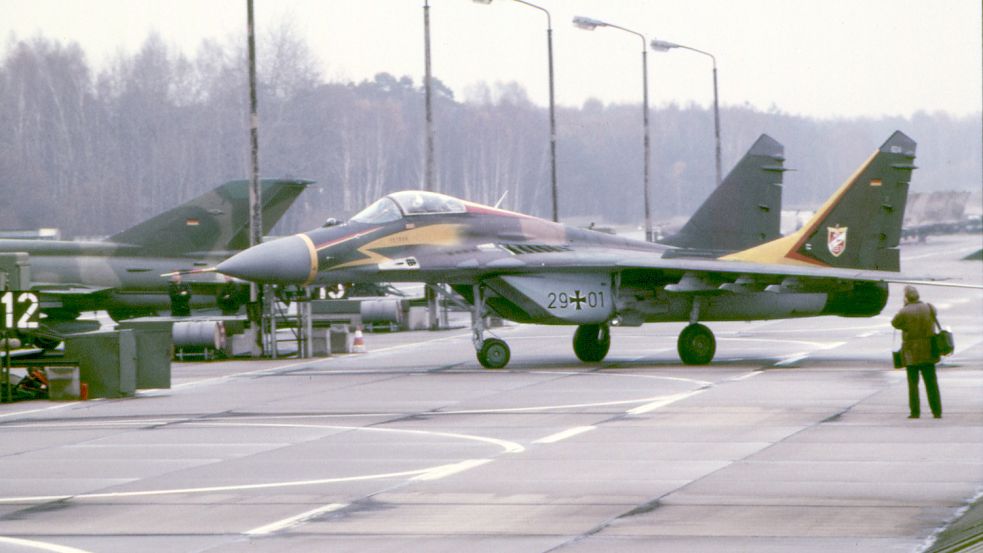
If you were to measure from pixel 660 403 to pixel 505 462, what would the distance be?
572 centimetres

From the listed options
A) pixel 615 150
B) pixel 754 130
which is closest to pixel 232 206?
pixel 615 150

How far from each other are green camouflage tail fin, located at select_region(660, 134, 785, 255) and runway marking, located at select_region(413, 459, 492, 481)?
14.8 meters

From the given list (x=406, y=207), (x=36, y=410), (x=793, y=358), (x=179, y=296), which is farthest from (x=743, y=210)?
(x=36, y=410)

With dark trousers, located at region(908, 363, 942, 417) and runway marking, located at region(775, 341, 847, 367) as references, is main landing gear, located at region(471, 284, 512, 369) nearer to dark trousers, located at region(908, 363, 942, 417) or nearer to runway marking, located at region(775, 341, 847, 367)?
runway marking, located at region(775, 341, 847, 367)

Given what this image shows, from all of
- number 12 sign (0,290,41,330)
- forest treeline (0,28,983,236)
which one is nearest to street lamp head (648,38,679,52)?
forest treeline (0,28,983,236)

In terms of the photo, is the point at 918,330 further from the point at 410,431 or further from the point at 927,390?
the point at 410,431

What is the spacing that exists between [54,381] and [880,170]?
14.9m

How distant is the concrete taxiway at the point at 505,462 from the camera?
35.3 feet

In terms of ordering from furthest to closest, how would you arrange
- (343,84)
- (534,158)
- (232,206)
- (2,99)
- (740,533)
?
(534,158), (343,84), (2,99), (232,206), (740,533)

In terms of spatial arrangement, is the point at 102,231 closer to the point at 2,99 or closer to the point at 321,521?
the point at 2,99

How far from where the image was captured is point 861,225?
27.2m

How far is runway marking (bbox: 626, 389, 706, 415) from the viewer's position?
61.4 ft

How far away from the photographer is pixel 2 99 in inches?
1960

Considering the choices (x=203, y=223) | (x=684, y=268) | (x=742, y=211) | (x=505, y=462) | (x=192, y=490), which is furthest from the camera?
(x=203, y=223)
